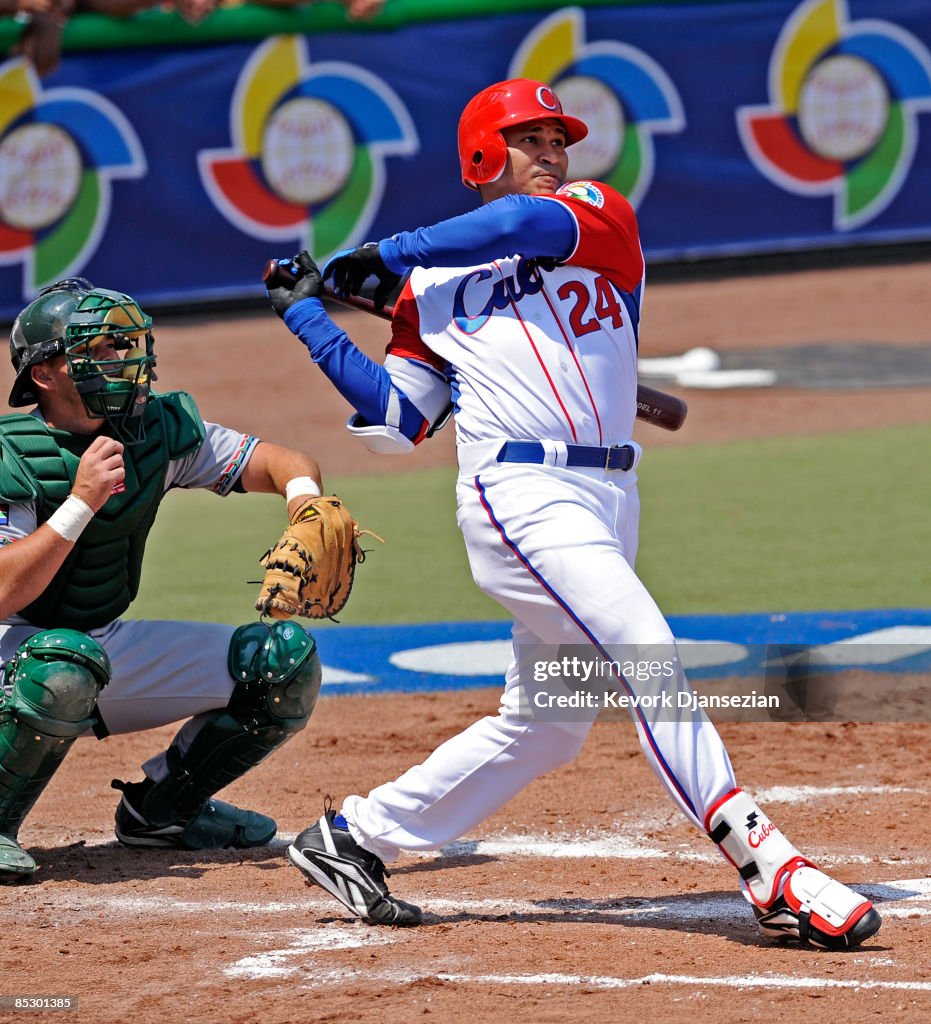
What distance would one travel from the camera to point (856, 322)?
1419cm

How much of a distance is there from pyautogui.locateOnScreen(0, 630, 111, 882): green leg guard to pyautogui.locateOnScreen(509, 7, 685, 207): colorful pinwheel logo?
37.2ft

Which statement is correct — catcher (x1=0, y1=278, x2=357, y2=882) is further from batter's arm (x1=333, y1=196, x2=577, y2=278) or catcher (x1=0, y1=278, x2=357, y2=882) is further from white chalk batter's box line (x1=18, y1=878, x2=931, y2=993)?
batter's arm (x1=333, y1=196, x2=577, y2=278)

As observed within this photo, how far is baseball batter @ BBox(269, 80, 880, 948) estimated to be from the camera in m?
3.60

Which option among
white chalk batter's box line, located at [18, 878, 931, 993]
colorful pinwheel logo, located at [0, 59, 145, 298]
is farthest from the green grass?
colorful pinwheel logo, located at [0, 59, 145, 298]

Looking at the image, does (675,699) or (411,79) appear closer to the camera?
(675,699)

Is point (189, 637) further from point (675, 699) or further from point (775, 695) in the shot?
point (775, 695)

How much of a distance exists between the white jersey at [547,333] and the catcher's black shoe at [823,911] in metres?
1.06

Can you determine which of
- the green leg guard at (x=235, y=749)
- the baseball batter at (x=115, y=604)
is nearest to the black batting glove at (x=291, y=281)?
the baseball batter at (x=115, y=604)

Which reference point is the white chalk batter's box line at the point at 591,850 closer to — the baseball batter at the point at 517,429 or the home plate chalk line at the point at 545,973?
the home plate chalk line at the point at 545,973

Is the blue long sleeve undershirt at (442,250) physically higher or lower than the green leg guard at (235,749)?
higher

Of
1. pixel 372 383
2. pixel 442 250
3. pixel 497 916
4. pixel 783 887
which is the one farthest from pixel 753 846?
pixel 442 250

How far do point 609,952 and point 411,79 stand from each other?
478 inches

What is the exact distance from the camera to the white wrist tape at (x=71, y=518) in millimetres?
3941

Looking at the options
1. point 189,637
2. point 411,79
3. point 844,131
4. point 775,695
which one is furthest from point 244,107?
point 189,637
